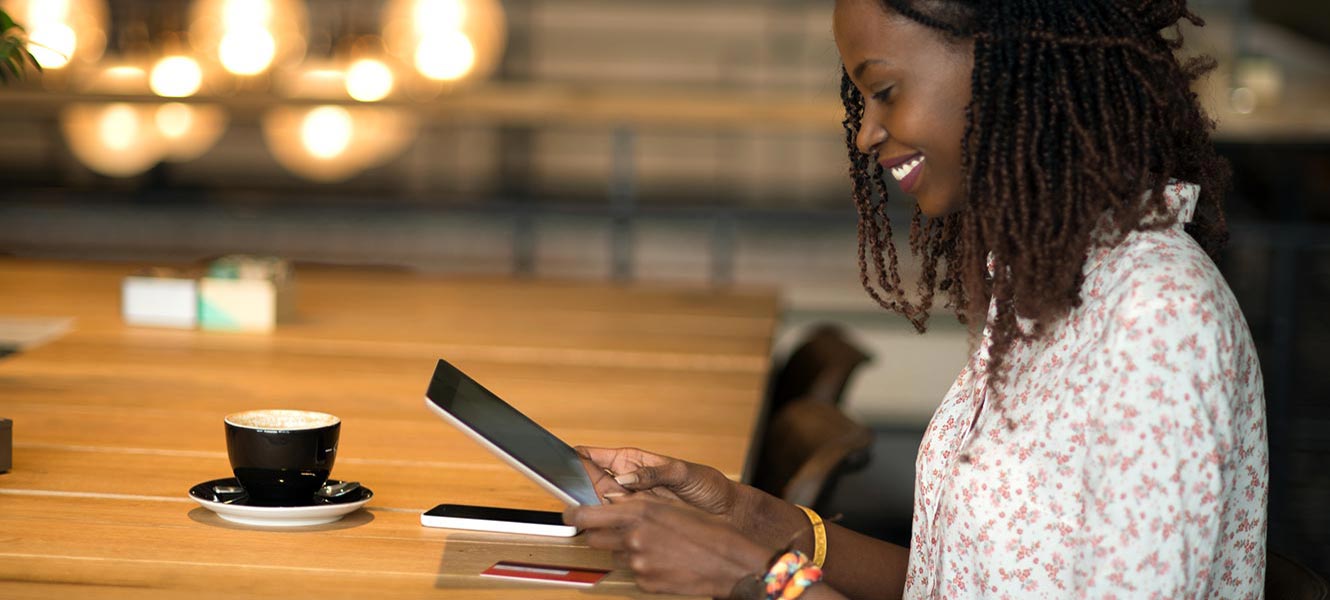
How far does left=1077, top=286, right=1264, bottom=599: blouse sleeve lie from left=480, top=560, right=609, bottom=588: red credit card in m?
0.37

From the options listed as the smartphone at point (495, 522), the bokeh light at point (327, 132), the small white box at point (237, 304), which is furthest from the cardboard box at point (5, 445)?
the bokeh light at point (327, 132)

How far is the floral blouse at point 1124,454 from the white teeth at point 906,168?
18 cm

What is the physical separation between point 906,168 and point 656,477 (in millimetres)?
347

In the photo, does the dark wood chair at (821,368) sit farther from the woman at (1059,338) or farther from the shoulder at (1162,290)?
the shoulder at (1162,290)

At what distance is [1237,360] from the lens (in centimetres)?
113

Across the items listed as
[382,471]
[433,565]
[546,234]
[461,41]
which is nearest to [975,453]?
[433,565]

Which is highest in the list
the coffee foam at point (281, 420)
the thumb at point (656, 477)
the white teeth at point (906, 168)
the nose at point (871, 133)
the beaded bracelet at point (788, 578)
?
the nose at point (871, 133)

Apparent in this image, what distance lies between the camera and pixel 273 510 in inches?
47.4

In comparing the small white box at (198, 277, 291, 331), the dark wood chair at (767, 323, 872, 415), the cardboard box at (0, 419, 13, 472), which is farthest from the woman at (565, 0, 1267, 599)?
the small white box at (198, 277, 291, 331)

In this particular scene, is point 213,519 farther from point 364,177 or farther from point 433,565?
point 364,177

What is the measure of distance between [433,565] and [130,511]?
30cm

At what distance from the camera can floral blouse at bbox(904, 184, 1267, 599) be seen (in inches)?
42.7

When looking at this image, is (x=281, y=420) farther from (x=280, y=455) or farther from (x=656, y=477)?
(x=656, y=477)

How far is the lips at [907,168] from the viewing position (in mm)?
1306
